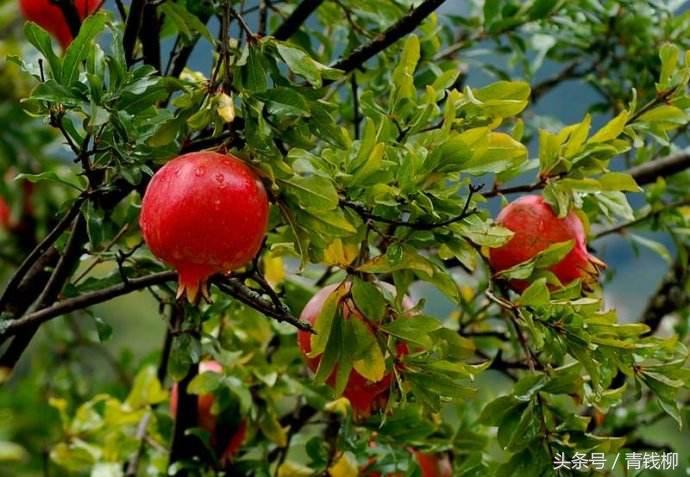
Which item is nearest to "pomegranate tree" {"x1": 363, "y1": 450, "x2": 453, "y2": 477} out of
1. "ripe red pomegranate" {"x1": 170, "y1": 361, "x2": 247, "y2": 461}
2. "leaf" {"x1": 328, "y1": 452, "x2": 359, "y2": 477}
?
"leaf" {"x1": 328, "y1": 452, "x2": 359, "y2": 477}

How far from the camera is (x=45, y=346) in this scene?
1934mm

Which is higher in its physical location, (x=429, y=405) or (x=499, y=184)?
(x=499, y=184)

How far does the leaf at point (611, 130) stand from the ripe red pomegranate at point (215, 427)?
542 millimetres

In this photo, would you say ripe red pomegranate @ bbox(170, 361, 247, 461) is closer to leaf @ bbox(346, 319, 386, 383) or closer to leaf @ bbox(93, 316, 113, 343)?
leaf @ bbox(93, 316, 113, 343)

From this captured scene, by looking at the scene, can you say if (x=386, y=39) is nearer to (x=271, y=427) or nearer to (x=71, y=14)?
(x=71, y=14)

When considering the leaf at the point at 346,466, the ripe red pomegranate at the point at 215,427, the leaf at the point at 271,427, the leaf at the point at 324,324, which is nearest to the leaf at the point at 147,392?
the ripe red pomegranate at the point at 215,427

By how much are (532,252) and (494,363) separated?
30 cm

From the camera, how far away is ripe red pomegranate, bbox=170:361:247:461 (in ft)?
4.20

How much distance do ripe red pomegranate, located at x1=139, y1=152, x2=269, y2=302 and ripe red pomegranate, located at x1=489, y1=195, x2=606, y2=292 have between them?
267 millimetres

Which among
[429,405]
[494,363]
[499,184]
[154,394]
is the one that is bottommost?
[154,394]

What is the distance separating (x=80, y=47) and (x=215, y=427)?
2.04 ft

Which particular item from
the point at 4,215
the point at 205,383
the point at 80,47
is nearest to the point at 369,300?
the point at 80,47

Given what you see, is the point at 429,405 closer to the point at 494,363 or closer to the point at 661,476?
the point at 494,363

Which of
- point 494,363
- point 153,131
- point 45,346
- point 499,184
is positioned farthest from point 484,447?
point 45,346
